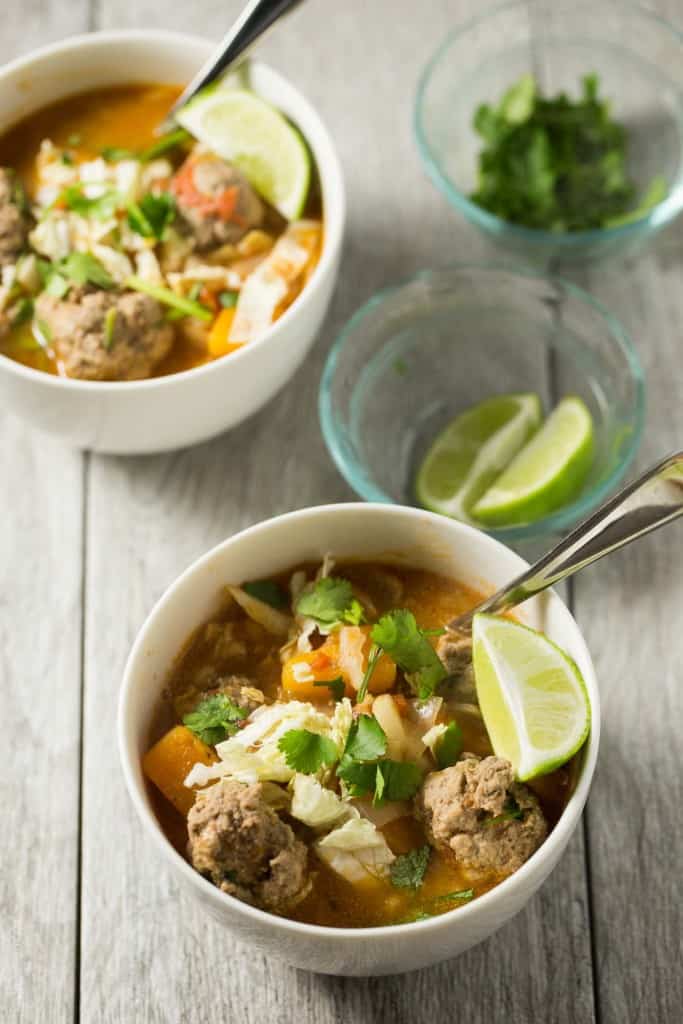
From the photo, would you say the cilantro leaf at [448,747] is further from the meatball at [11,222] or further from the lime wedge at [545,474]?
the meatball at [11,222]

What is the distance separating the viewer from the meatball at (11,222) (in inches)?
111

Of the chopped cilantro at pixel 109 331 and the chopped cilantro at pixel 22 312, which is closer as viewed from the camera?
the chopped cilantro at pixel 109 331

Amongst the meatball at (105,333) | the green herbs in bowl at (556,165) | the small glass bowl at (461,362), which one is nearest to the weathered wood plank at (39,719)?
the meatball at (105,333)

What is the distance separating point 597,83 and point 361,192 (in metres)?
0.63

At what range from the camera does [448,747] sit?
2.21m

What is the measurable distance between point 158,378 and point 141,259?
0.97 feet

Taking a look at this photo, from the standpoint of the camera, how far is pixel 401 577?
2459mm

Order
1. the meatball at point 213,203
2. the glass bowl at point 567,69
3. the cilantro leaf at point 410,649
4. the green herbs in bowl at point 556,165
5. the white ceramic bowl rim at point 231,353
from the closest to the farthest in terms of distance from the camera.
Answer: the cilantro leaf at point 410,649
the white ceramic bowl rim at point 231,353
the meatball at point 213,203
the green herbs in bowl at point 556,165
the glass bowl at point 567,69

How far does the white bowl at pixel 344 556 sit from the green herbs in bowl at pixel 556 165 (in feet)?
3.57

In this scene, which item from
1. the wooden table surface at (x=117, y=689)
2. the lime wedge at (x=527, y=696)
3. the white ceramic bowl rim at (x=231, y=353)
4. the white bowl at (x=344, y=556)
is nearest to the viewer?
the white bowl at (x=344, y=556)

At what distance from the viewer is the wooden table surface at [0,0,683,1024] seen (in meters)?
2.43

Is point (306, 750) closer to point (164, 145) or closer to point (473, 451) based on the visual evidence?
point (473, 451)

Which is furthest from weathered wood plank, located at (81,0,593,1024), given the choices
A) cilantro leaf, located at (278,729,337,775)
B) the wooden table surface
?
cilantro leaf, located at (278,729,337,775)

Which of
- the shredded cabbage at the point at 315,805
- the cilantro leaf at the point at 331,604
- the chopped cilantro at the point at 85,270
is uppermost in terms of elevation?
the chopped cilantro at the point at 85,270
